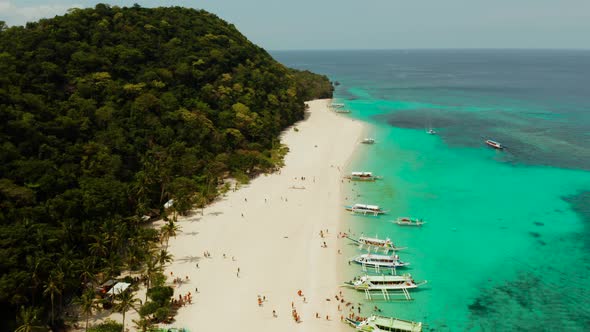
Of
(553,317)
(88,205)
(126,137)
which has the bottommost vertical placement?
(553,317)

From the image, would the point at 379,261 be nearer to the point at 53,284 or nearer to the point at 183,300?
the point at 183,300

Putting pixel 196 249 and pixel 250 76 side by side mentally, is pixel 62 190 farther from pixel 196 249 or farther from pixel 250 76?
pixel 250 76

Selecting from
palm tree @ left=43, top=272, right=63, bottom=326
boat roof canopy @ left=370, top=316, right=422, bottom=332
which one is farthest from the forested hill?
boat roof canopy @ left=370, top=316, right=422, bottom=332

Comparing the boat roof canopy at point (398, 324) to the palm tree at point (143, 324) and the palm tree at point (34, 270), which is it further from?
the palm tree at point (34, 270)

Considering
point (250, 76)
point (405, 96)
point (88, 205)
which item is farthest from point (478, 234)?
point (405, 96)

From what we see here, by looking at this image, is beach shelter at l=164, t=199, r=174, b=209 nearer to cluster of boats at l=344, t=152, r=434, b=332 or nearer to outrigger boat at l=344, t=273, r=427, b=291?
cluster of boats at l=344, t=152, r=434, b=332

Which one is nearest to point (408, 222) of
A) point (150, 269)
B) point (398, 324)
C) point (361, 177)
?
point (361, 177)
